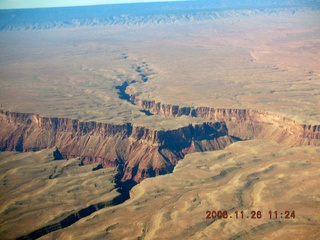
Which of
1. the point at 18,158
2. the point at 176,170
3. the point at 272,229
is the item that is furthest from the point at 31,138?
the point at 272,229

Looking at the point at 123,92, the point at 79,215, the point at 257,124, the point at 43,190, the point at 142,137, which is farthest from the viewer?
the point at 123,92

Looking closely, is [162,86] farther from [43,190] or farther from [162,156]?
[43,190]

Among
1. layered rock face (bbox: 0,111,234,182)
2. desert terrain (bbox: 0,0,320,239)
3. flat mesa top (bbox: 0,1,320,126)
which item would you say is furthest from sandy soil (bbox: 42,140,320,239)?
flat mesa top (bbox: 0,1,320,126)

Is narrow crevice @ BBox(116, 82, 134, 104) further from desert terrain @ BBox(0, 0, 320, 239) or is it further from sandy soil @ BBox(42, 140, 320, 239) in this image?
sandy soil @ BBox(42, 140, 320, 239)

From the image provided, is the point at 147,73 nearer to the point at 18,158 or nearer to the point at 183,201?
the point at 18,158

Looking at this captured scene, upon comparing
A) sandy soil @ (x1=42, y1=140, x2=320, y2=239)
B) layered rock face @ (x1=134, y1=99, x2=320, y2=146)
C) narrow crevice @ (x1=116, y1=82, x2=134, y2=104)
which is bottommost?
sandy soil @ (x1=42, y1=140, x2=320, y2=239)

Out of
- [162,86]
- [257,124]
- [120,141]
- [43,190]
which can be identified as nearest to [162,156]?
[120,141]
